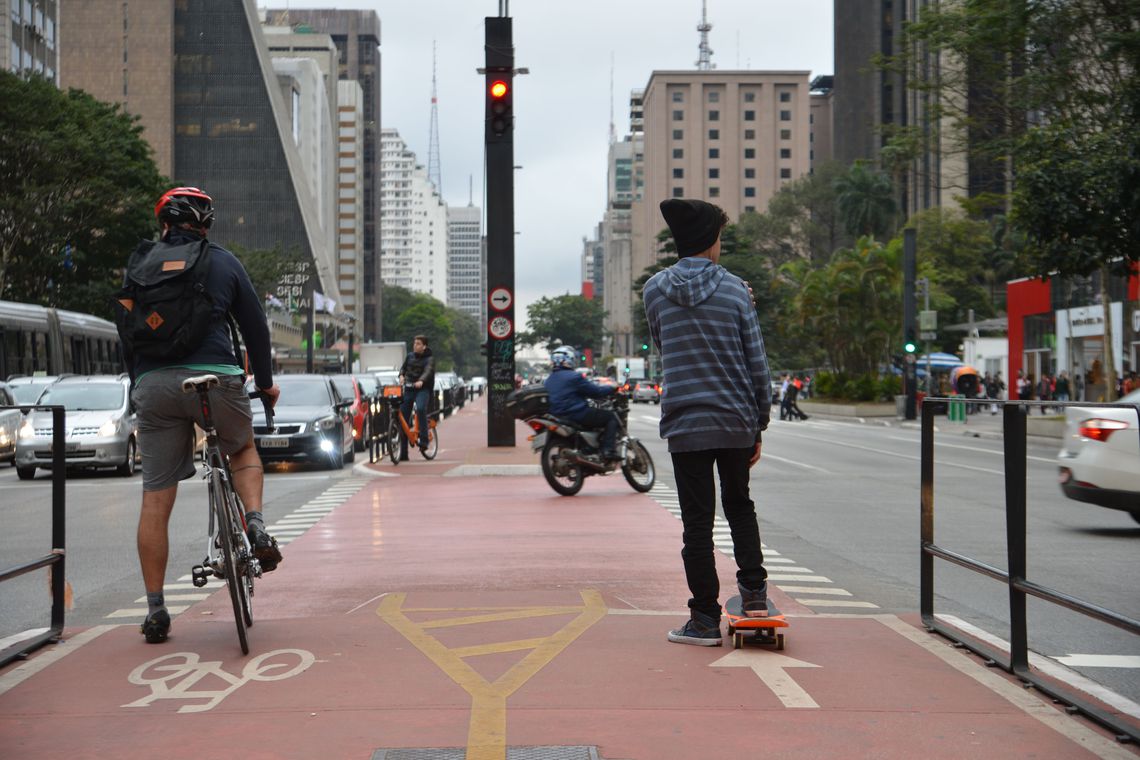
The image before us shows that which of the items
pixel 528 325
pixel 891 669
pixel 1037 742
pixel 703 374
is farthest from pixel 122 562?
pixel 528 325

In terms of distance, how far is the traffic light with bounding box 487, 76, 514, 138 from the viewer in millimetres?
19922

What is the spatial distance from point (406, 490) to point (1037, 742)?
11.9 metres

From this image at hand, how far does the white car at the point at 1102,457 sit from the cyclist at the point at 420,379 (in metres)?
16.1

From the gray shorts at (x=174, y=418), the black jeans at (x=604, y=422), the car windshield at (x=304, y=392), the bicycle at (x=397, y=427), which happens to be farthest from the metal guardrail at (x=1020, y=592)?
the car windshield at (x=304, y=392)

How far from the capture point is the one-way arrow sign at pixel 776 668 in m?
4.71

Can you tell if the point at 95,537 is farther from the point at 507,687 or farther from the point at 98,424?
the point at 98,424

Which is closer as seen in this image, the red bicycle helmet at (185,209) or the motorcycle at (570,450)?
the red bicycle helmet at (185,209)

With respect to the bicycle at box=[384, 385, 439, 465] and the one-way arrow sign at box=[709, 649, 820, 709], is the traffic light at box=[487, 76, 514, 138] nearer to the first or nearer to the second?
the bicycle at box=[384, 385, 439, 465]

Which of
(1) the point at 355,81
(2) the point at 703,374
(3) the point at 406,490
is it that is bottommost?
(3) the point at 406,490

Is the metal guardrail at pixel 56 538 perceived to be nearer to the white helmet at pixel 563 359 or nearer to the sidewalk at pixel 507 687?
the sidewalk at pixel 507 687

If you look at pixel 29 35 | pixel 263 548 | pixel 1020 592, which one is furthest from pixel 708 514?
pixel 29 35

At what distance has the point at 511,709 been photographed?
4523 millimetres

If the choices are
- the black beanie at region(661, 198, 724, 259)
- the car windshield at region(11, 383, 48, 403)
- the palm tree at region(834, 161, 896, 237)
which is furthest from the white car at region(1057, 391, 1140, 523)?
the palm tree at region(834, 161, 896, 237)

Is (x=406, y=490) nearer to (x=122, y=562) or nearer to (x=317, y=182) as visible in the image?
(x=122, y=562)
